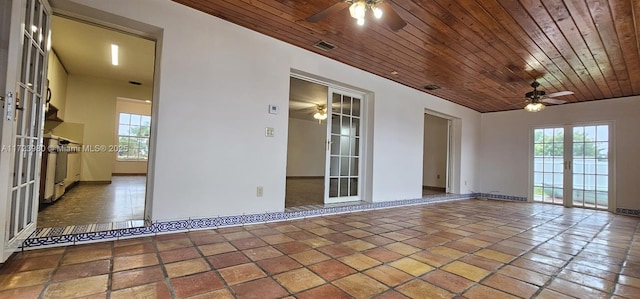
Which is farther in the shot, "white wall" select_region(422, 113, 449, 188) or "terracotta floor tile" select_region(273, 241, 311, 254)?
"white wall" select_region(422, 113, 449, 188)

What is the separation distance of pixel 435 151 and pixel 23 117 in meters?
8.10

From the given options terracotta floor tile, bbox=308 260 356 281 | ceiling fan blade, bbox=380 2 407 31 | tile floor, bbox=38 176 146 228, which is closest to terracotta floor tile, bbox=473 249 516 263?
terracotta floor tile, bbox=308 260 356 281

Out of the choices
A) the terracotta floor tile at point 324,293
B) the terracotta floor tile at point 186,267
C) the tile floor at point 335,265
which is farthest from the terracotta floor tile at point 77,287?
the terracotta floor tile at point 324,293

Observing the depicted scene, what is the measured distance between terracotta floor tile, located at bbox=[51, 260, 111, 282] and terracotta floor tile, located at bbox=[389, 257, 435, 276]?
6.64ft

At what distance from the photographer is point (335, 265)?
203 cm

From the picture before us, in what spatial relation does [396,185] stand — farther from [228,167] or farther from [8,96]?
[8,96]

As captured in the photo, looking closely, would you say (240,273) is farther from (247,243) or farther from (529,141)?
(529,141)

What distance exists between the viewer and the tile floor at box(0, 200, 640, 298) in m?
1.62

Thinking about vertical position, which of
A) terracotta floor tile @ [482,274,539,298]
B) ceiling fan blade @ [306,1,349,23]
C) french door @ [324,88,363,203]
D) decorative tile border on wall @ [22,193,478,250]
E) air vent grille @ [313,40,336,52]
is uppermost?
air vent grille @ [313,40,336,52]

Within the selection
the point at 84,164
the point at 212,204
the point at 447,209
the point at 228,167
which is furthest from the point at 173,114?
the point at 84,164

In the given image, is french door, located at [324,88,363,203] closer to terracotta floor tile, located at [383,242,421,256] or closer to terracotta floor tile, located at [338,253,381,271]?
terracotta floor tile, located at [383,242,421,256]

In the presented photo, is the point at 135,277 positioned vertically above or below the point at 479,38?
below

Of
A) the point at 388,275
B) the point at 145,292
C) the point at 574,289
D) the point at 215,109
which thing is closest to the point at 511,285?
the point at 574,289

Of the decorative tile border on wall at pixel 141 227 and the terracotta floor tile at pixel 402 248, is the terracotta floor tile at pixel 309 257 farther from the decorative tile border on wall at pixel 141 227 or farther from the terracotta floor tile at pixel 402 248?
the decorative tile border on wall at pixel 141 227
